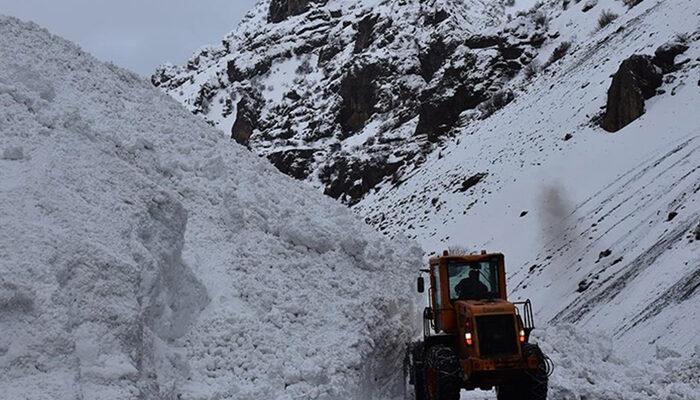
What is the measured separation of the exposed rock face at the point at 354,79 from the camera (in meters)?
54.2

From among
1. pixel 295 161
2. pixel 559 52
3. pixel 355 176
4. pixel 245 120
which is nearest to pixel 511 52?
pixel 559 52

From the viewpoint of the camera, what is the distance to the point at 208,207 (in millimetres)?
12391

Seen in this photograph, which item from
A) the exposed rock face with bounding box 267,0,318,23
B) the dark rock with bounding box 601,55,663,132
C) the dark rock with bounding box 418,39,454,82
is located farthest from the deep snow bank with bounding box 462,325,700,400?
the exposed rock face with bounding box 267,0,318,23

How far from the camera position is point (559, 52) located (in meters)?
49.0

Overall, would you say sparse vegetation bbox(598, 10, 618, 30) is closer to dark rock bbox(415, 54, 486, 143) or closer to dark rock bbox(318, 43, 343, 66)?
dark rock bbox(415, 54, 486, 143)

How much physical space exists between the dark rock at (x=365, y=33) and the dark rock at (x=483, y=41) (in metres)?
22.7

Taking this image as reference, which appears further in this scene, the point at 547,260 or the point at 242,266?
the point at 547,260

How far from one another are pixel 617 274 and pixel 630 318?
9.83 feet

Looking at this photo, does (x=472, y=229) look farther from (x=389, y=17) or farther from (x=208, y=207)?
(x=389, y=17)

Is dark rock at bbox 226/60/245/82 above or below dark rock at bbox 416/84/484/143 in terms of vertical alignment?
above

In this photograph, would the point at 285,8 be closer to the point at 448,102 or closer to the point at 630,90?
the point at 448,102

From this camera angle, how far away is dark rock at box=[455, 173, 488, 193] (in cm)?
3719

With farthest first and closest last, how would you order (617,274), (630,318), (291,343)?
(617,274) < (630,318) < (291,343)

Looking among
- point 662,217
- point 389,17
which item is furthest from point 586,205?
point 389,17
